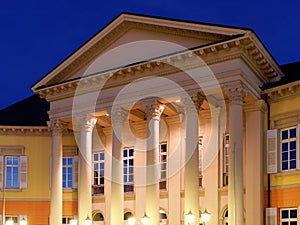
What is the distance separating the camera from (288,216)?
24.5 metres

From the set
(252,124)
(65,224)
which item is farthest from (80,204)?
(252,124)

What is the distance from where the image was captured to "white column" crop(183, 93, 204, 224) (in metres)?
23.7

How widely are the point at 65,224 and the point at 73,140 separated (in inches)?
161

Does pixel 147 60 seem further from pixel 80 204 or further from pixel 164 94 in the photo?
pixel 80 204

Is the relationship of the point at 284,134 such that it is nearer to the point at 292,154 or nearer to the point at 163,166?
the point at 292,154

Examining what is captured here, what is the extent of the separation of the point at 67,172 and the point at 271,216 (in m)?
11.5

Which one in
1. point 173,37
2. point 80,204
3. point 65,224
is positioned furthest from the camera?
point 65,224

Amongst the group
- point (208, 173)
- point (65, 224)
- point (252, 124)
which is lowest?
point (65, 224)

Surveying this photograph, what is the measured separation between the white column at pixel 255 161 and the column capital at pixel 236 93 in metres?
1.96

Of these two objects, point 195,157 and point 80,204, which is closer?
point 195,157

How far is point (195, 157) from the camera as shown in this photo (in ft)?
78.8

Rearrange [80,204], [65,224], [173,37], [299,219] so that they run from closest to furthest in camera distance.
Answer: [299,219], [173,37], [80,204], [65,224]

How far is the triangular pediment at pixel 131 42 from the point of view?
2461cm

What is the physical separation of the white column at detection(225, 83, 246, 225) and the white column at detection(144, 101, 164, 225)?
3244 mm
